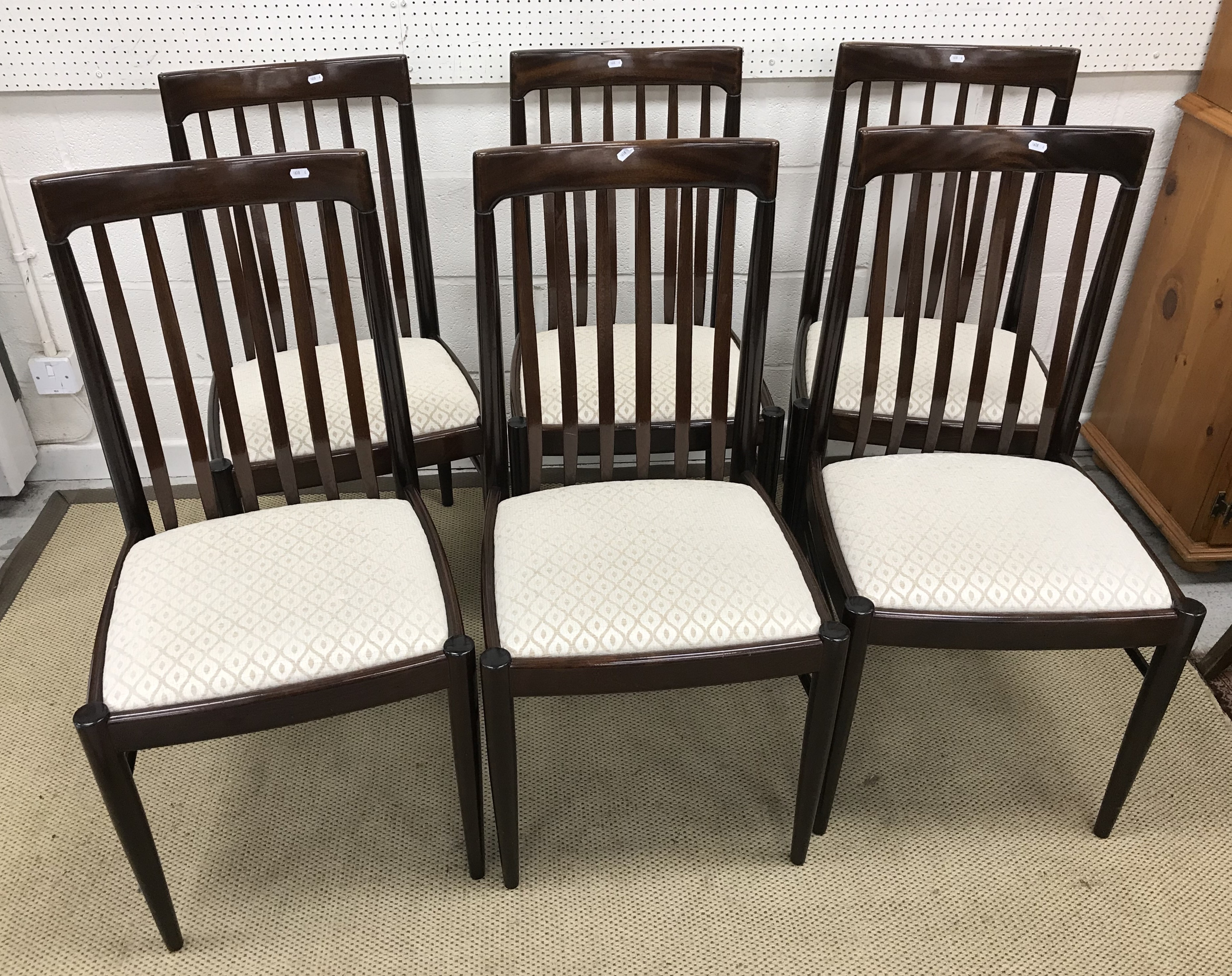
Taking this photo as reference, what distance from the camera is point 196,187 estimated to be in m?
1.30

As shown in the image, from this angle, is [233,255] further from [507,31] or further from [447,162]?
[507,31]

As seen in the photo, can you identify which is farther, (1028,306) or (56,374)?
(56,374)

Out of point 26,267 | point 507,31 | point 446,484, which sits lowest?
point 446,484

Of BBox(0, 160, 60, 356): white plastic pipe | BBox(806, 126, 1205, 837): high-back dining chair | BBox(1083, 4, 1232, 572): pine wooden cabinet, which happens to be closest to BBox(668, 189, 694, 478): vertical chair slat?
BBox(806, 126, 1205, 837): high-back dining chair

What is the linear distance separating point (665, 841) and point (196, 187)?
1204 millimetres

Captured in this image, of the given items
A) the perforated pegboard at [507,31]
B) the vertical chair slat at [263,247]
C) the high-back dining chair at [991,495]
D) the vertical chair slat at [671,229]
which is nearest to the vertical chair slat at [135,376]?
the vertical chair slat at [263,247]

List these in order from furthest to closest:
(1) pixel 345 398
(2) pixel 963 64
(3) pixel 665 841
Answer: (2) pixel 963 64
(1) pixel 345 398
(3) pixel 665 841

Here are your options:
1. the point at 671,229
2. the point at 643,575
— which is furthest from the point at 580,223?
the point at 643,575

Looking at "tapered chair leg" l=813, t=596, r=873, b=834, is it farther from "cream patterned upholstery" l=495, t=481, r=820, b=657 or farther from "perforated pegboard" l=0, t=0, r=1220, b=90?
"perforated pegboard" l=0, t=0, r=1220, b=90

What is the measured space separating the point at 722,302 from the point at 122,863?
1285 millimetres

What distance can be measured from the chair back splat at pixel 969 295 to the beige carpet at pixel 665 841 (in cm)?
52

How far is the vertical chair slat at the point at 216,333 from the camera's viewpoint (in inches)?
53.8

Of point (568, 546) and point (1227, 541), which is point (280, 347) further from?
point (1227, 541)

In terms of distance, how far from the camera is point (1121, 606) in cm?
135
